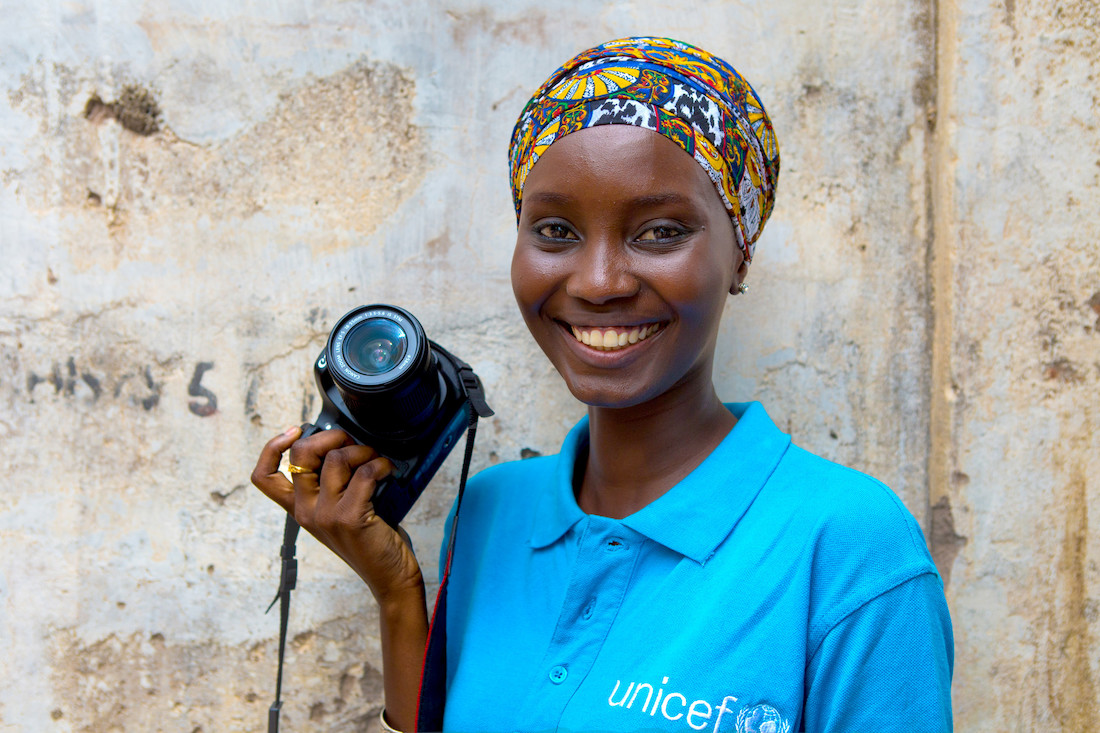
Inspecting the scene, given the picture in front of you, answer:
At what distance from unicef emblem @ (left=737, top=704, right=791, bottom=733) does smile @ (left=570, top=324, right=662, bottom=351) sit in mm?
483

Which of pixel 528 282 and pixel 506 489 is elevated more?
pixel 528 282

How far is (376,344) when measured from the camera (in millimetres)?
1133

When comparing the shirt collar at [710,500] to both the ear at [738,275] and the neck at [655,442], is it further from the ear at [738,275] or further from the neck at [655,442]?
the ear at [738,275]

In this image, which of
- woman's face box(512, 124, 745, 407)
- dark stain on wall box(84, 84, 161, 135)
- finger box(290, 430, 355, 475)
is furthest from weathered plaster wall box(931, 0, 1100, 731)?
dark stain on wall box(84, 84, 161, 135)

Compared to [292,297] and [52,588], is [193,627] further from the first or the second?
[292,297]

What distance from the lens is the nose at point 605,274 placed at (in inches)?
39.6

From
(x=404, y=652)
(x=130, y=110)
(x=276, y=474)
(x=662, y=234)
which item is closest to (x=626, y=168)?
(x=662, y=234)

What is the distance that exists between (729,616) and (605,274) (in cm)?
46

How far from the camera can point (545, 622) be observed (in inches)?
42.9

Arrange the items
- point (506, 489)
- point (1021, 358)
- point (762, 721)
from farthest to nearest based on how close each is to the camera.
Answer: point (1021, 358)
point (506, 489)
point (762, 721)

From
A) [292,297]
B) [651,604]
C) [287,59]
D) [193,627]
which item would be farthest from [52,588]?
[651,604]

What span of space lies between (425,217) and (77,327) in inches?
29.6

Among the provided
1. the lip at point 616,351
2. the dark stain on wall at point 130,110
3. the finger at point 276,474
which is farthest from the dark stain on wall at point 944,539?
the dark stain on wall at point 130,110

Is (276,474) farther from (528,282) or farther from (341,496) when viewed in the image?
(528,282)
